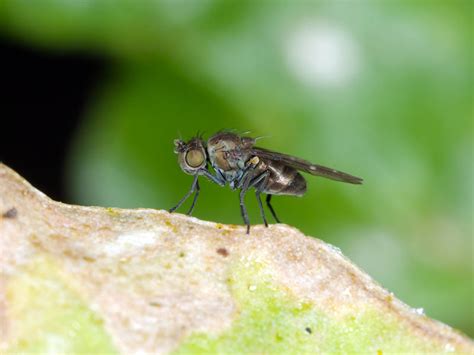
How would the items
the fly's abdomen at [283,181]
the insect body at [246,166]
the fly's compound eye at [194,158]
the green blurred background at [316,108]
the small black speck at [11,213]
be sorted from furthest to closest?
the green blurred background at [316,108] < the fly's abdomen at [283,181] < the insect body at [246,166] < the fly's compound eye at [194,158] < the small black speck at [11,213]

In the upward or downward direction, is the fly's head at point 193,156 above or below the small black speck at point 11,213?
above

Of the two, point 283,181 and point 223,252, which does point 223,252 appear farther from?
point 283,181

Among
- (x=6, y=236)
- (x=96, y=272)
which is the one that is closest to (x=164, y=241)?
(x=96, y=272)

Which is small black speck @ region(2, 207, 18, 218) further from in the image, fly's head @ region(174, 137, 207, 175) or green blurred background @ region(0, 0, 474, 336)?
green blurred background @ region(0, 0, 474, 336)

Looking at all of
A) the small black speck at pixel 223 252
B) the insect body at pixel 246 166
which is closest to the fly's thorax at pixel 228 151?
the insect body at pixel 246 166

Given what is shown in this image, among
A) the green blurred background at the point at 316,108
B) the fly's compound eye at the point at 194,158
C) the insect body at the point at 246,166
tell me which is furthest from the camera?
the green blurred background at the point at 316,108

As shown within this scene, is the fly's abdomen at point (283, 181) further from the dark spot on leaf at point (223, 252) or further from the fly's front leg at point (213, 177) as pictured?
the dark spot on leaf at point (223, 252)

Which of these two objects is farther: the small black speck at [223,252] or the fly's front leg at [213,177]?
the fly's front leg at [213,177]

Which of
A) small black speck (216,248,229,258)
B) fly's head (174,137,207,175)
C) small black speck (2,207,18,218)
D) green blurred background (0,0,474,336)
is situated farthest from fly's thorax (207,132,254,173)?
small black speck (2,207,18,218)

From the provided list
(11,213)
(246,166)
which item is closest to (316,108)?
(246,166)
